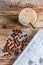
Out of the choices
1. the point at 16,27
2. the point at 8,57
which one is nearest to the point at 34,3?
the point at 16,27

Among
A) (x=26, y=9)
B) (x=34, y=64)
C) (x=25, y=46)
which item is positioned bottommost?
(x=34, y=64)

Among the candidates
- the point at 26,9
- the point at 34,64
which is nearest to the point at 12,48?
the point at 34,64

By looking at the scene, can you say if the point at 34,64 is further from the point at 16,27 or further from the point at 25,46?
the point at 16,27

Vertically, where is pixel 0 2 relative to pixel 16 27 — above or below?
above

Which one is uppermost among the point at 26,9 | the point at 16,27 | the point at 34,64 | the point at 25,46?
the point at 26,9

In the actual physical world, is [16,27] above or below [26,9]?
below

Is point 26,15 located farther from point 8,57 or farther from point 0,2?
point 8,57
